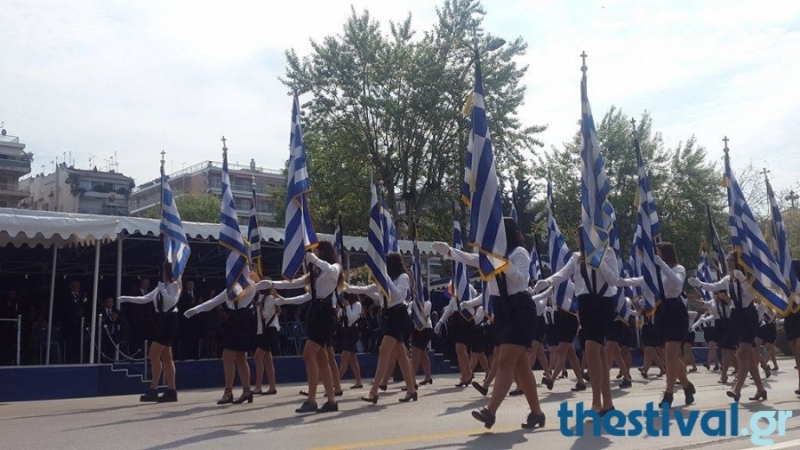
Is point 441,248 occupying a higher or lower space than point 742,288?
higher

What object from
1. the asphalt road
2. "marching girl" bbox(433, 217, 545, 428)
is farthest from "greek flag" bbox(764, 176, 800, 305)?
"marching girl" bbox(433, 217, 545, 428)

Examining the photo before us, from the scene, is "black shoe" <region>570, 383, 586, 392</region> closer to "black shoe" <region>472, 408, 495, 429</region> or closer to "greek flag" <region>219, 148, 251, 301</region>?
"greek flag" <region>219, 148, 251, 301</region>

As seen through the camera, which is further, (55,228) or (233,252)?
(55,228)

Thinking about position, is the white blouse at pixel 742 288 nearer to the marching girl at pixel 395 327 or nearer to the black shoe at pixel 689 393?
the black shoe at pixel 689 393

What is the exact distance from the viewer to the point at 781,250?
1423 centimetres

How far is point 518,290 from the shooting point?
830 cm

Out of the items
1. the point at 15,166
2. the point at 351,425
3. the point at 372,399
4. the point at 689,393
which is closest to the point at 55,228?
the point at 372,399

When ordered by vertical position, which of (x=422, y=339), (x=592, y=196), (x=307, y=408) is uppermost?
(x=592, y=196)

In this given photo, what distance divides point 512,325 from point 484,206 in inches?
53.6

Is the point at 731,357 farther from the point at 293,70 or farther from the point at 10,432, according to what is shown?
the point at 293,70

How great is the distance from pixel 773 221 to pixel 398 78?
67.6 feet

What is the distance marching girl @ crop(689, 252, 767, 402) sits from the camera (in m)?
11.5

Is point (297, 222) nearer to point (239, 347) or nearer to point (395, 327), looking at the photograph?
point (395, 327)

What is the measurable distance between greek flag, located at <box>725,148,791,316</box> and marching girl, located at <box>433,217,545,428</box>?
18.4 feet
